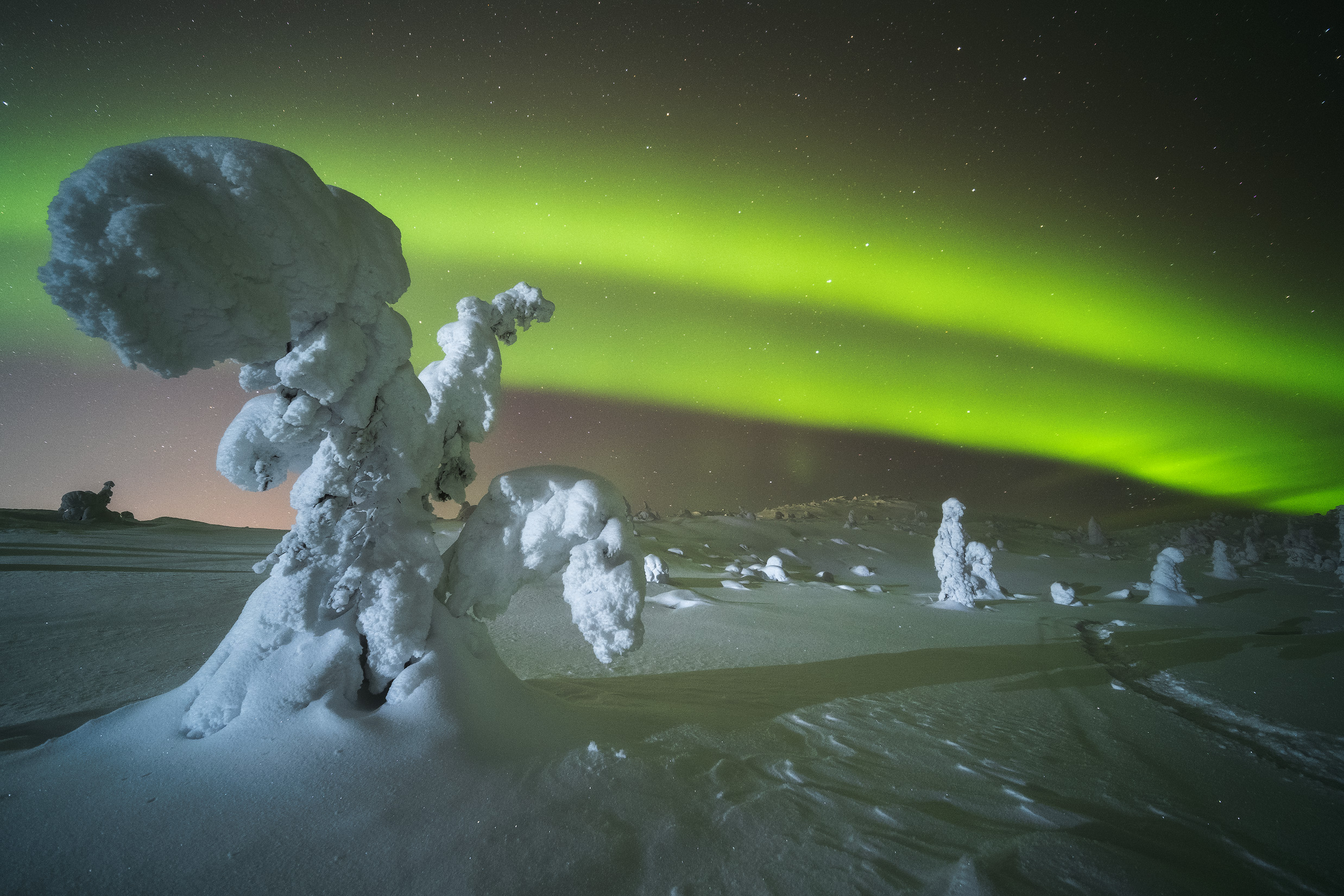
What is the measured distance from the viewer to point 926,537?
40750mm

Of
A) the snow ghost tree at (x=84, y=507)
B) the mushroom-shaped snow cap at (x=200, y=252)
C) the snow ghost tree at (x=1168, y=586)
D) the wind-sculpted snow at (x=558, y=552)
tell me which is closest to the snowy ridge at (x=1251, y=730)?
the wind-sculpted snow at (x=558, y=552)

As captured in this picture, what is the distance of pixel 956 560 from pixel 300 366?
19054mm

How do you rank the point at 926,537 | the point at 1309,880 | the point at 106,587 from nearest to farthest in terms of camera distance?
the point at 1309,880
the point at 106,587
the point at 926,537

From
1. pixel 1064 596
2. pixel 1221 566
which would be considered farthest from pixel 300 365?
pixel 1221 566

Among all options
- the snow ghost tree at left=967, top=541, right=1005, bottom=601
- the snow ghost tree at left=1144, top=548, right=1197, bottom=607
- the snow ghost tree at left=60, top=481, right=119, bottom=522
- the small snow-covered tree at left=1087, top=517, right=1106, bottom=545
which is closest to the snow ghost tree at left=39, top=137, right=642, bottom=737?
the snow ghost tree at left=967, top=541, right=1005, bottom=601

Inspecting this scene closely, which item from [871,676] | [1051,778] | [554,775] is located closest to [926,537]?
[871,676]

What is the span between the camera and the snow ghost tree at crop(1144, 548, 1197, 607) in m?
18.2

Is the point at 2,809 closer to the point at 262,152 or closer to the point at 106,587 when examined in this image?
the point at 262,152

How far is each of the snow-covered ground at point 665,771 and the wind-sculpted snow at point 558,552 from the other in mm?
534

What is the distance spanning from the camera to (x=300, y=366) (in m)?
3.58

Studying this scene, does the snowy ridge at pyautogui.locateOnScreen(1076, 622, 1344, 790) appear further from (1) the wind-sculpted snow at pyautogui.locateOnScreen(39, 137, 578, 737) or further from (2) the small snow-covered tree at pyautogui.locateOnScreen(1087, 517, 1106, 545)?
(2) the small snow-covered tree at pyautogui.locateOnScreen(1087, 517, 1106, 545)

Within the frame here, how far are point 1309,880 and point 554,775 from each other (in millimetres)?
5008

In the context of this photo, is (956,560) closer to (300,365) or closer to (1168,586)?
(1168,586)

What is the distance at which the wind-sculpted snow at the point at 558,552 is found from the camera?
420 cm
